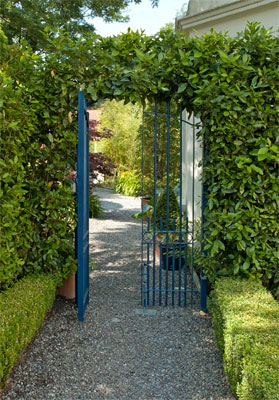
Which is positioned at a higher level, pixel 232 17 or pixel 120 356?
pixel 232 17

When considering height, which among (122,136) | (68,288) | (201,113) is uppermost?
(122,136)

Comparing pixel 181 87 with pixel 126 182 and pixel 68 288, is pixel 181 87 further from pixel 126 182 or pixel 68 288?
pixel 126 182

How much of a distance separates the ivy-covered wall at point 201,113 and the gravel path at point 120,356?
70 cm

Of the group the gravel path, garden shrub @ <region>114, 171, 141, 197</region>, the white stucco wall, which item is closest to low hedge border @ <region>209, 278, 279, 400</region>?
the gravel path

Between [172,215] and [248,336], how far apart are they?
4.39 metres

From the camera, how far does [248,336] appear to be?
2.64 m

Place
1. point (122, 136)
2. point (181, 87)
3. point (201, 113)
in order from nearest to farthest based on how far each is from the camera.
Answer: point (181, 87), point (201, 113), point (122, 136)

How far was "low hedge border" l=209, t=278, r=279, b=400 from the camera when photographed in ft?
7.28

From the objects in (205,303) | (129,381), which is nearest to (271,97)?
(205,303)

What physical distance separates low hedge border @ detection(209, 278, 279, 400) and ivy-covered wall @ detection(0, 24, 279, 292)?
0.58 meters

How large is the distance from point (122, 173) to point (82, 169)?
47.8 ft

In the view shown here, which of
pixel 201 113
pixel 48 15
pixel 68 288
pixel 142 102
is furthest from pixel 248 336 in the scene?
pixel 48 15

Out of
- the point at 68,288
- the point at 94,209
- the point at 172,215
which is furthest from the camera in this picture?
the point at 94,209

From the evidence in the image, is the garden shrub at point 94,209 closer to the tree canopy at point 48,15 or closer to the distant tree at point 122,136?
the tree canopy at point 48,15
